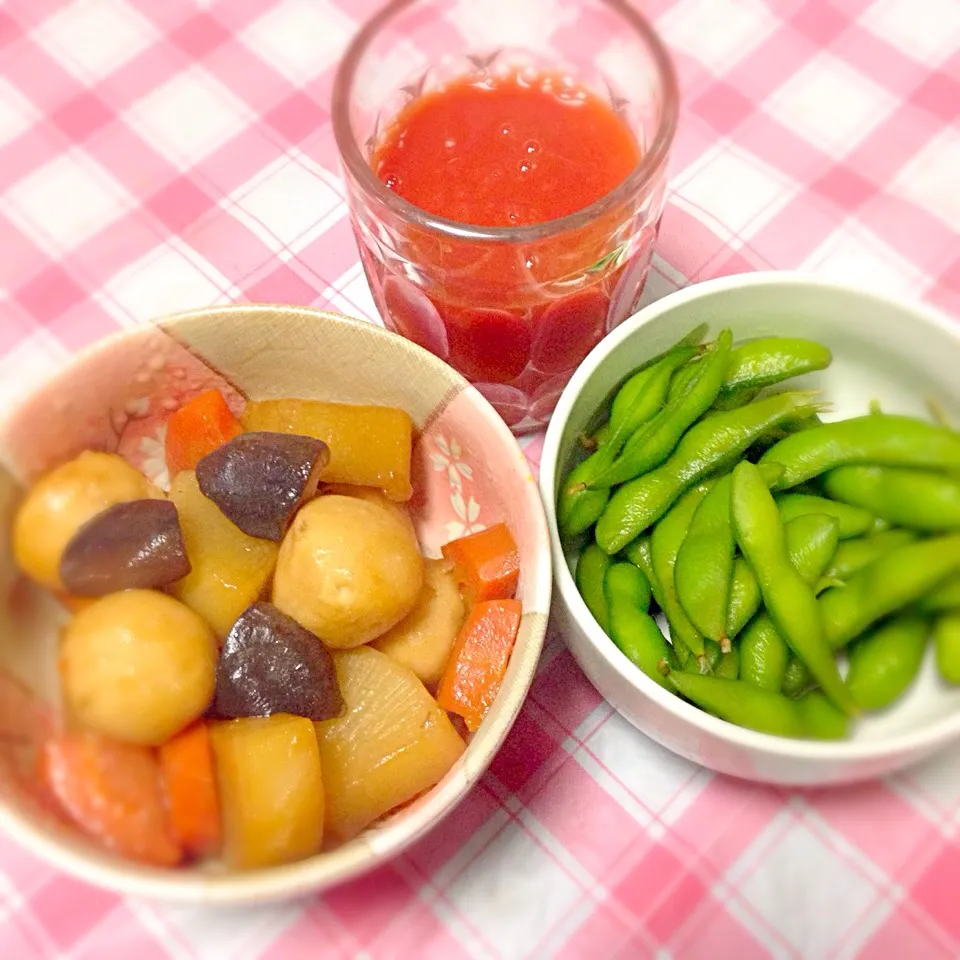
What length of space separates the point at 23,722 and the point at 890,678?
0.61 m

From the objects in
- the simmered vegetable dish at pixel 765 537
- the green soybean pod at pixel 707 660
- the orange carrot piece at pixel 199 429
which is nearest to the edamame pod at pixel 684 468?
the simmered vegetable dish at pixel 765 537

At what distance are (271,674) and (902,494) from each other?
469 millimetres

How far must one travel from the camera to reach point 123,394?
771 millimetres

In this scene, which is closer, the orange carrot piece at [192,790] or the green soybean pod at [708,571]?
the orange carrot piece at [192,790]

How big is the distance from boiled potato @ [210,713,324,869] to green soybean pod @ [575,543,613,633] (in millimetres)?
252

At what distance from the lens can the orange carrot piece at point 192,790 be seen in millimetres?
612

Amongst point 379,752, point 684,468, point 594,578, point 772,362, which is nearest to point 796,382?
point 772,362

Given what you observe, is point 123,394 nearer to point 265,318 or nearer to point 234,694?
point 265,318

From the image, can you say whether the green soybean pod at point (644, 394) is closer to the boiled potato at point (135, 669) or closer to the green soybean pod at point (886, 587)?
the green soybean pod at point (886, 587)

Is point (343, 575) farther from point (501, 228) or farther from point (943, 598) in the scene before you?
point (943, 598)

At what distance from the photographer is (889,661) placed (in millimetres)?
678

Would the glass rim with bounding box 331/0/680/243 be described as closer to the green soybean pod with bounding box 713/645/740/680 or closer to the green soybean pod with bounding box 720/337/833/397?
the green soybean pod with bounding box 720/337/833/397

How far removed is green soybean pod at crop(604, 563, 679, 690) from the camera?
2.38 ft

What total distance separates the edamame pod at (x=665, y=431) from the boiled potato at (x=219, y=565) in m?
0.28
